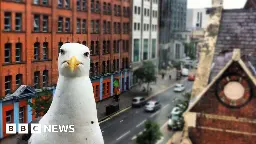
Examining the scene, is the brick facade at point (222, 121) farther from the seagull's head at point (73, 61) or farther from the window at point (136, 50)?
the seagull's head at point (73, 61)

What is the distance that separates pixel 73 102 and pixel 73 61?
327 millimetres

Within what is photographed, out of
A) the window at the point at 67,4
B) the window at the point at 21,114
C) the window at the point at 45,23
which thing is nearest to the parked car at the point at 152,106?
the window at the point at 67,4

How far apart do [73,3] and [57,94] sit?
2.31 meters

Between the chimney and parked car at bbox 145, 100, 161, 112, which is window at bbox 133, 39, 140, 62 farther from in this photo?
the chimney

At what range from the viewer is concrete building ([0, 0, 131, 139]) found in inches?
154

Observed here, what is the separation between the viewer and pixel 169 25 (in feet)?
36.8

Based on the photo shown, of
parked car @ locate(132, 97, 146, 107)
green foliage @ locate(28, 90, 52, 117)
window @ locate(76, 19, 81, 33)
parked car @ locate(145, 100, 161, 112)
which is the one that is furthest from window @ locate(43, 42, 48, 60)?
parked car @ locate(145, 100, 161, 112)

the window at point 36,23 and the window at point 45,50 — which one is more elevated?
the window at point 36,23

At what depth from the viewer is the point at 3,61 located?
3.81m

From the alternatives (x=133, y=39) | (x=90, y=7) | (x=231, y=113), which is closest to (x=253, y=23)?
(x=231, y=113)

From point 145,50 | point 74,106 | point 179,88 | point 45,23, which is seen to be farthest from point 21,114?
point 179,88

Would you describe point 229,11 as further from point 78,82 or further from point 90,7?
point 78,82

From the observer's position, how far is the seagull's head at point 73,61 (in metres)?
2.64

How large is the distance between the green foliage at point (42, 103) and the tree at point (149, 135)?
6.14 metres
